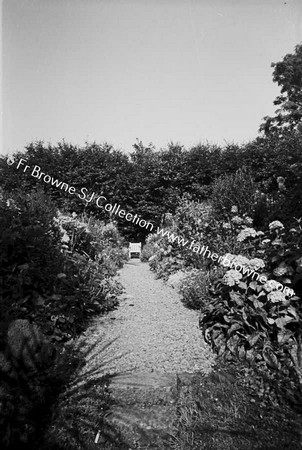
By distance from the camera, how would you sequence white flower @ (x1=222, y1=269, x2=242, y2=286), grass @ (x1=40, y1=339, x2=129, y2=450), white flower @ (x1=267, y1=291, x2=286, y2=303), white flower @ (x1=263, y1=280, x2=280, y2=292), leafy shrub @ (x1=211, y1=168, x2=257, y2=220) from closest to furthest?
grass @ (x1=40, y1=339, x2=129, y2=450), white flower @ (x1=267, y1=291, x2=286, y2=303), white flower @ (x1=263, y1=280, x2=280, y2=292), white flower @ (x1=222, y1=269, x2=242, y2=286), leafy shrub @ (x1=211, y1=168, x2=257, y2=220)

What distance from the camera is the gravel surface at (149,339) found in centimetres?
303

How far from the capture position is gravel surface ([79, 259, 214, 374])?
3025 millimetres

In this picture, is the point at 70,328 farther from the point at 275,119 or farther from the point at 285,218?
the point at 275,119

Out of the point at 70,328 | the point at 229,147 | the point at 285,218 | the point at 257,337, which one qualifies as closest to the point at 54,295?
the point at 70,328

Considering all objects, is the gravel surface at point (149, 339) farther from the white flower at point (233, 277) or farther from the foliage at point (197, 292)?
the white flower at point (233, 277)

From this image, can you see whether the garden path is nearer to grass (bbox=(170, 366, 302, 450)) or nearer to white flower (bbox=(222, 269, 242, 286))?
grass (bbox=(170, 366, 302, 450))

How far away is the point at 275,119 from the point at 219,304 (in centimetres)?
2336

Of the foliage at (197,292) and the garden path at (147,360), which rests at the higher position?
the foliage at (197,292)

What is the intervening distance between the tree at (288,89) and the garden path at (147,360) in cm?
2135

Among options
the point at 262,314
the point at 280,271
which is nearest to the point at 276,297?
the point at 262,314

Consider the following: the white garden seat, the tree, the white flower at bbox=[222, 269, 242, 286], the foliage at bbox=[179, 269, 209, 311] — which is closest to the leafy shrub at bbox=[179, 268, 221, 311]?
the foliage at bbox=[179, 269, 209, 311]

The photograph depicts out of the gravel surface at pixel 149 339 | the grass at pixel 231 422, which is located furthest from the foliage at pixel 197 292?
the grass at pixel 231 422

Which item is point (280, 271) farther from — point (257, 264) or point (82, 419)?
point (82, 419)

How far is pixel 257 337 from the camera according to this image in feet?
9.29
